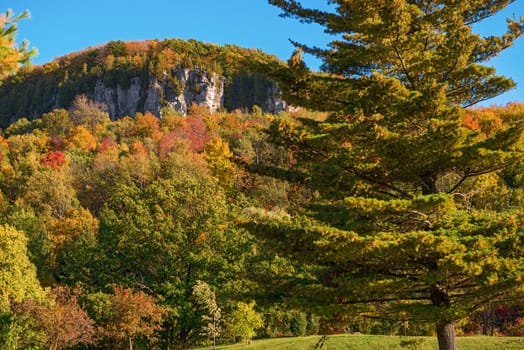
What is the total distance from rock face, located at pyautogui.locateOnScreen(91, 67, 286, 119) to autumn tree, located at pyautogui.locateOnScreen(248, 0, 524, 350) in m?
93.3

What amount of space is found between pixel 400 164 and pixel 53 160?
56.9 m

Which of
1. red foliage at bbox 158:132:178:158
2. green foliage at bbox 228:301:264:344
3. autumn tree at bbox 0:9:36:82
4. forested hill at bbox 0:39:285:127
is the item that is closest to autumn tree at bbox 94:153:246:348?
green foliage at bbox 228:301:264:344

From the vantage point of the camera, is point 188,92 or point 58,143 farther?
point 188,92

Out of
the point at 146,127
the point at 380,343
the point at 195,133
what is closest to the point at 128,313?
the point at 380,343

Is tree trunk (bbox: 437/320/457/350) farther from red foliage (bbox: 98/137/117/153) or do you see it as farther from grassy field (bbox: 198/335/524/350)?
red foliage (bbox: 98/137/117/153)

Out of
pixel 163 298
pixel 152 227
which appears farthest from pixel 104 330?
pixel 152 227

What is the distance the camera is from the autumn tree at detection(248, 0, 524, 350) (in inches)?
356

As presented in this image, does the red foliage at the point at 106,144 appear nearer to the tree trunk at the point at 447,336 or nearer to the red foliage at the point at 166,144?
the red foliage at the point at 166,144

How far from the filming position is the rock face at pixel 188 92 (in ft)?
349

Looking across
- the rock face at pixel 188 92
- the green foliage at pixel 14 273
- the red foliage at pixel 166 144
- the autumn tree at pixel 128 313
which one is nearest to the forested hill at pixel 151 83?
the rock face at pixel 188 92

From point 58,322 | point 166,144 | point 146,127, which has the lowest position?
point 58,322

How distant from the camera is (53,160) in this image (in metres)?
60.5

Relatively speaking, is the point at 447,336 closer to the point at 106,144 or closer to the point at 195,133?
the point at 195,133

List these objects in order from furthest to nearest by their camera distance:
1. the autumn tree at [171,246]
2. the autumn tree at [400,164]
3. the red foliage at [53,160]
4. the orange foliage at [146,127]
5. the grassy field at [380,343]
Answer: the orange foliage at [146,127] → the red foliage at [53,160] → the autumn tree at [171,246] → the grassy field at [380,343] → the autumn tree at [400,164]
